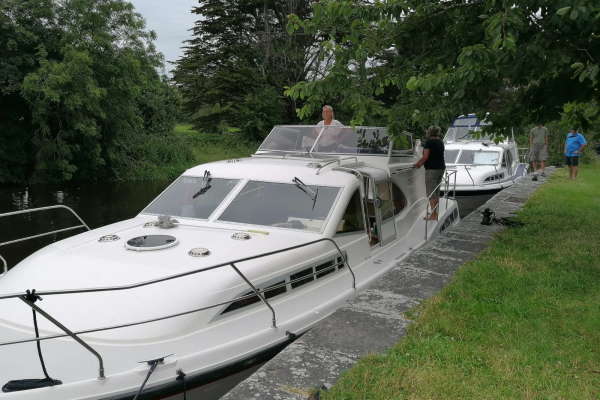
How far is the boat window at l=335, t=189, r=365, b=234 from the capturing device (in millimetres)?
5203

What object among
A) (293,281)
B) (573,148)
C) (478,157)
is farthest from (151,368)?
(573,148)

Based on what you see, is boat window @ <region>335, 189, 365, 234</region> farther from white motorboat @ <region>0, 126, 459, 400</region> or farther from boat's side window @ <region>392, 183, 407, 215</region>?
boat's side window @ <region>392, 183, 407, 215</region>

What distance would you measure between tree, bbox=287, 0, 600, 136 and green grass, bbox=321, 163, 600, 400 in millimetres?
1673

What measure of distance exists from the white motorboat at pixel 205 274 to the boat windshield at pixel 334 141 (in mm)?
27

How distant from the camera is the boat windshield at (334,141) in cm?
682

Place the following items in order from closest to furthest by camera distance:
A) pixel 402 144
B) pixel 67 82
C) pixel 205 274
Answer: pixel 205 274
pixel 402 144
pixel 67 82

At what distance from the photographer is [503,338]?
3631mm

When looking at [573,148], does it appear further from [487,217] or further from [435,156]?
[487,217]

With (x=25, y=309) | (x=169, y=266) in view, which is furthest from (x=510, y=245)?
(x=25, y=309)

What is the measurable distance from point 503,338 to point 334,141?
384 centimetres

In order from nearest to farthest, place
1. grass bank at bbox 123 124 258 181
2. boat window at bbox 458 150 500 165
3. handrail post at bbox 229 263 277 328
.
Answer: handrail post at bbox 229 263 277 328
boat window at bbox 458 150 500 165
grass bank at bbox 123 124 258 181

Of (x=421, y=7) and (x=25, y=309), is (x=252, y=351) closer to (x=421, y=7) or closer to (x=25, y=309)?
(x=25, y=309)

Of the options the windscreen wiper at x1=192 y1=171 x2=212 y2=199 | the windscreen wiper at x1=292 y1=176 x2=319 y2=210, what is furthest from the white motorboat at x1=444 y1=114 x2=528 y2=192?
the windscreen wiper at x1=192 y1=171 x2=212 y2=199

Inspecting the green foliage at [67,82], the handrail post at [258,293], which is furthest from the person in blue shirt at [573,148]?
the green foliage at [67,82]
